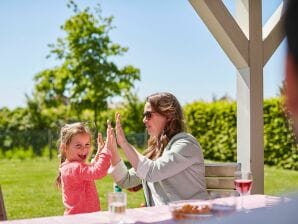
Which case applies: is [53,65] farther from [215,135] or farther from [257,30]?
[257,30]

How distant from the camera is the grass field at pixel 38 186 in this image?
23.6ft

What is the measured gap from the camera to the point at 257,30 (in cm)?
326

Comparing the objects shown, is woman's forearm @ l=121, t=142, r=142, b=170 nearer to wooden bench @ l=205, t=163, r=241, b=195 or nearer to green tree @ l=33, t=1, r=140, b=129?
wooden bench @ l=205, t=163, r=241, b=195

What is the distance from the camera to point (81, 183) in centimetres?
261

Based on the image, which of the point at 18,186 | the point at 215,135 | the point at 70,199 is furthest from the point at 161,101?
the point at 215,135

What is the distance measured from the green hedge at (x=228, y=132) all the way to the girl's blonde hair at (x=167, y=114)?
7.37 m

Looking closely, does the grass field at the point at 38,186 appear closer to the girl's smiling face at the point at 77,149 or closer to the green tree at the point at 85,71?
the green tree at the point at 85,71

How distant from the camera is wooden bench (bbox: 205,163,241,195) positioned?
2.93m

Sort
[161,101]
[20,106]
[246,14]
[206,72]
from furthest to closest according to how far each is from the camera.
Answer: [206,72]
[20,106]
[246,14]
[161,101]

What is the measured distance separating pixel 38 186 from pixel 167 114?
6.70 m

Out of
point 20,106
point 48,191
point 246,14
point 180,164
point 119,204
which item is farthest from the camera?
point 20,106

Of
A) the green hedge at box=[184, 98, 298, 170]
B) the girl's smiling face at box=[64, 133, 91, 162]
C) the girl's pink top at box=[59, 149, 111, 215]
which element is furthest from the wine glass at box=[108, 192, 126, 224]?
the green hedge at box=[184, 98, 298, 170]

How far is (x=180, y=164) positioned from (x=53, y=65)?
12.4 m

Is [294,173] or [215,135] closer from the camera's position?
[294,173]
